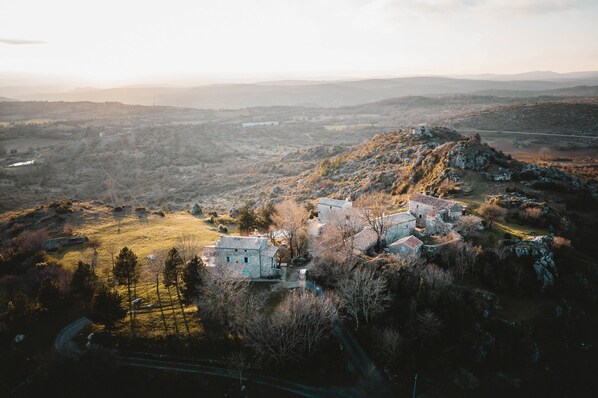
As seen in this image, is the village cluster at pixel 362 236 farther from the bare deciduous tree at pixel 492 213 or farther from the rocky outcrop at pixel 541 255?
the rocky outcrop at pixel 541 255

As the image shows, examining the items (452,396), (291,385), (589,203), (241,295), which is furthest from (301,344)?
(589,203)

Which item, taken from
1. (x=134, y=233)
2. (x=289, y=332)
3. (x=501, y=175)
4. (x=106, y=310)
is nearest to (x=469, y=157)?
(x=501, y=175)

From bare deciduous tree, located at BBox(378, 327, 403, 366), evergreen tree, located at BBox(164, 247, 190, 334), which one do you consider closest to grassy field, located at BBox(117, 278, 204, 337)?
evergreen tree, located at BBox(164, 247, 190, 334)

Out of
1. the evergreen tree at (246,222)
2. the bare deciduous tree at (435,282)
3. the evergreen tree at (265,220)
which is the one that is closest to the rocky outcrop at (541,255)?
the bare deciduous tree at (435,282)

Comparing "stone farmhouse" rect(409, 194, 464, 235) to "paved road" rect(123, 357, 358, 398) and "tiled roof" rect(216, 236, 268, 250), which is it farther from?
"paved road" rect(123, 357, 358, 398)

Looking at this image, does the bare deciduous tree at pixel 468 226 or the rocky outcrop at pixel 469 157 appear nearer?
the bare deciduous tree at pixel 468 226

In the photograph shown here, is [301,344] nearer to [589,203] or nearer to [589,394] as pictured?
[589,394]
